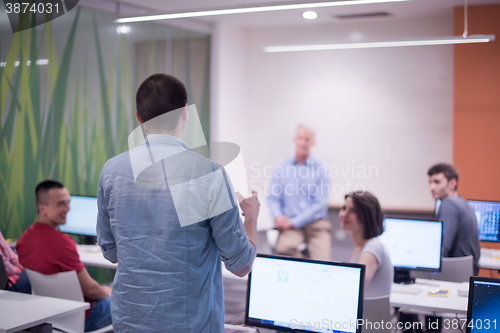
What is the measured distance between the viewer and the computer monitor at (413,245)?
3.57 metres

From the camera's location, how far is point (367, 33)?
6.41 m

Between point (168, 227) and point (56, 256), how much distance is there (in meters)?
1.86

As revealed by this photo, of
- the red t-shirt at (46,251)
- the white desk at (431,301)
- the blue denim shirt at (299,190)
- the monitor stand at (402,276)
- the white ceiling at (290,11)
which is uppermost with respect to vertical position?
the white ceiling at (290,11)

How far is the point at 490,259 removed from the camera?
436cm

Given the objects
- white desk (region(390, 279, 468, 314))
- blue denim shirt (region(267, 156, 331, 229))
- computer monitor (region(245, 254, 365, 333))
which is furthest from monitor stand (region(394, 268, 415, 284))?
blue denim shirt (region(267, 156, 331, 229))

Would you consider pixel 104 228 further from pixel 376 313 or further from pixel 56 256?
pixel 56 256

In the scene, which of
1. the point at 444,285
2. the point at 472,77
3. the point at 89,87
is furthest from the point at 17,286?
the point at 472,77

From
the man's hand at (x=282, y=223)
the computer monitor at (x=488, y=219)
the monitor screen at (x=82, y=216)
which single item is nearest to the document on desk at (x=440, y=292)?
the computer monitor at (x=488, y=219)

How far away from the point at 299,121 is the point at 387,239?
11.0ft

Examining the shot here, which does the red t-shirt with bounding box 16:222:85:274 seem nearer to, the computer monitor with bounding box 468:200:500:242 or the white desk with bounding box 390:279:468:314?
the white desk with bounding box 390:279:468:314

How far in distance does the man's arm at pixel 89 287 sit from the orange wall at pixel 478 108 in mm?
4000

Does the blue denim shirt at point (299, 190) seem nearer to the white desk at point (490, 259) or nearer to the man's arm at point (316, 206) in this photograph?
the man's arm at point (316, 206)

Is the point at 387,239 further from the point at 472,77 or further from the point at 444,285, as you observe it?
the point at 472,77

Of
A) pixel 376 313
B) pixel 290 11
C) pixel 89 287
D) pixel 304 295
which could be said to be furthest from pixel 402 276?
pixel 290 11
